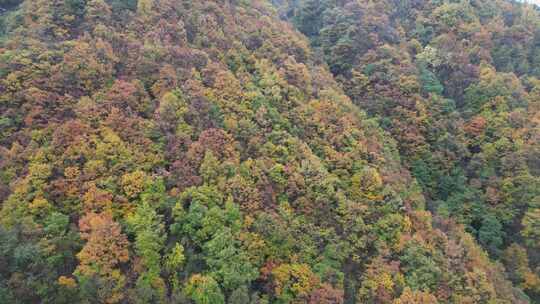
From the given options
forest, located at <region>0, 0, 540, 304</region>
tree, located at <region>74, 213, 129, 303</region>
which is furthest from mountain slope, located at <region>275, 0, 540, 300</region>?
tree, located at <region>74, 213, 129, 303</region>

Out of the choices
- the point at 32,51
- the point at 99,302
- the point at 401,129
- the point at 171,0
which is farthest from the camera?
the point at 401,129

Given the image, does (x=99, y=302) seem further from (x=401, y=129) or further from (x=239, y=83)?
(x=401, y=129)

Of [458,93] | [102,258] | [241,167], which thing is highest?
[458,93]

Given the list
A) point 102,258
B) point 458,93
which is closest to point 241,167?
point 102,258

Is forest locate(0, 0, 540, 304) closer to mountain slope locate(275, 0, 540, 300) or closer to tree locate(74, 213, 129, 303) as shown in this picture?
tree locate(74, 213, 129, 303)

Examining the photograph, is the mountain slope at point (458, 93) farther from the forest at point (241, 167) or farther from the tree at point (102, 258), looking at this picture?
the tree at point (102, 258)

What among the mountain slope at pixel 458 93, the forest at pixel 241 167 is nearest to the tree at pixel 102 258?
the forest at pixel 241 167

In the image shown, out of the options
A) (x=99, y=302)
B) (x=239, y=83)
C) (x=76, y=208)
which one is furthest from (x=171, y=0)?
(x=99, y=302)

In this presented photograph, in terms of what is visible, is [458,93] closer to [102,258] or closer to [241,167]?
[241,167]
